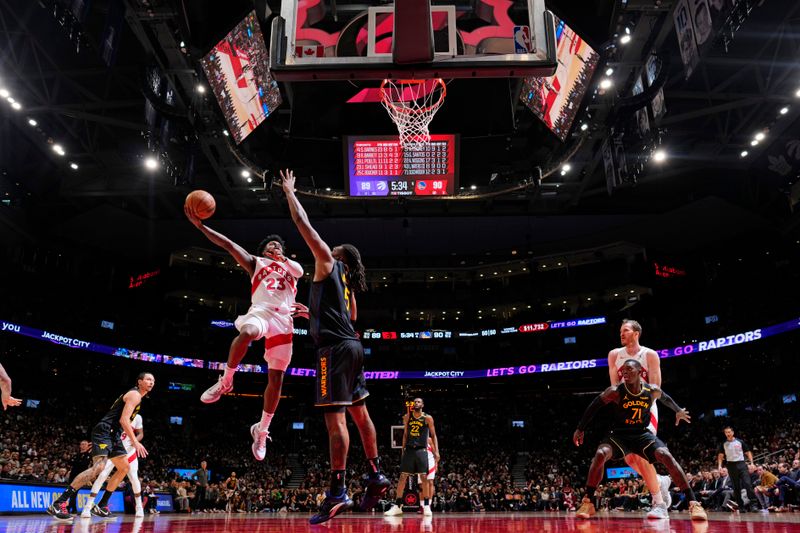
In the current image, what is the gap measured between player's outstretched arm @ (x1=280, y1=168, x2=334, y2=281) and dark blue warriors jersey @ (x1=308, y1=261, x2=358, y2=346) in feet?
0.26

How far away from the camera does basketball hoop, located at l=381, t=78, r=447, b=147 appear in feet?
39.0

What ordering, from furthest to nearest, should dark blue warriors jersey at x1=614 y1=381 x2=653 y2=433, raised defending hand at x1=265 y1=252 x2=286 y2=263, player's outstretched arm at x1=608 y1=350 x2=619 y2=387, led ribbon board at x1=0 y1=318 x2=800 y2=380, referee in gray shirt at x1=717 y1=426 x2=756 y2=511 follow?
led ribbon board at x1=0 y1=318 x2=800 y2=380, referee in gray shirt at x1=717 y1=426 x2=756 y2=511, player's outstretched arm at x1=608 y1=350 x2=619 y2=387, dark blue warriors jersey at x1=614 y1=381 x2=653 y2=433, raised defending hand at x1=265 y1=252 x2=286 y2=263

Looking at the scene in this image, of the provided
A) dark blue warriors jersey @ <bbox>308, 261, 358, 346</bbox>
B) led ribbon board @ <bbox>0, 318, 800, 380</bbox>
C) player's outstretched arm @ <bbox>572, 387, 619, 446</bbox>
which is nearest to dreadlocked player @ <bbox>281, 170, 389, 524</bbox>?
dark blue warriors jersey @ <bbox>308, 261, 358, 346</bbox>

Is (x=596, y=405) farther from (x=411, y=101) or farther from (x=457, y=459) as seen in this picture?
(x=457, y=459)

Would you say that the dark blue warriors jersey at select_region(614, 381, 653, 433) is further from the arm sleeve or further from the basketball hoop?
the basketball hoop

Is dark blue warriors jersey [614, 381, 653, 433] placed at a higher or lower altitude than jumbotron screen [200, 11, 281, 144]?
lower

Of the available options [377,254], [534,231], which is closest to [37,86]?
[377,254]

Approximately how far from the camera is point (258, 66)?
1339 centimetres

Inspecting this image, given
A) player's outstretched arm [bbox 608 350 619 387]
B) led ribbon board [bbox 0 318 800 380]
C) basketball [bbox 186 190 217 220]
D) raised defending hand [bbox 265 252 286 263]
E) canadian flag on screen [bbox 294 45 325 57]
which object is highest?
canadian flag on screen [bbox 294 45 325 57]

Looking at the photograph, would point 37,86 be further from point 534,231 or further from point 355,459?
point 534,231

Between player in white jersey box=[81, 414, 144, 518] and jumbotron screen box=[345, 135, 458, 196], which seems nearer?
player in white jersey box=[81, 414, 144, 518]

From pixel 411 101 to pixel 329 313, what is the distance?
8579 millimetres

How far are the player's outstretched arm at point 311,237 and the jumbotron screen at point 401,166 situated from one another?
9747 mm

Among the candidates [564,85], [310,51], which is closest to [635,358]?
[310,51]
